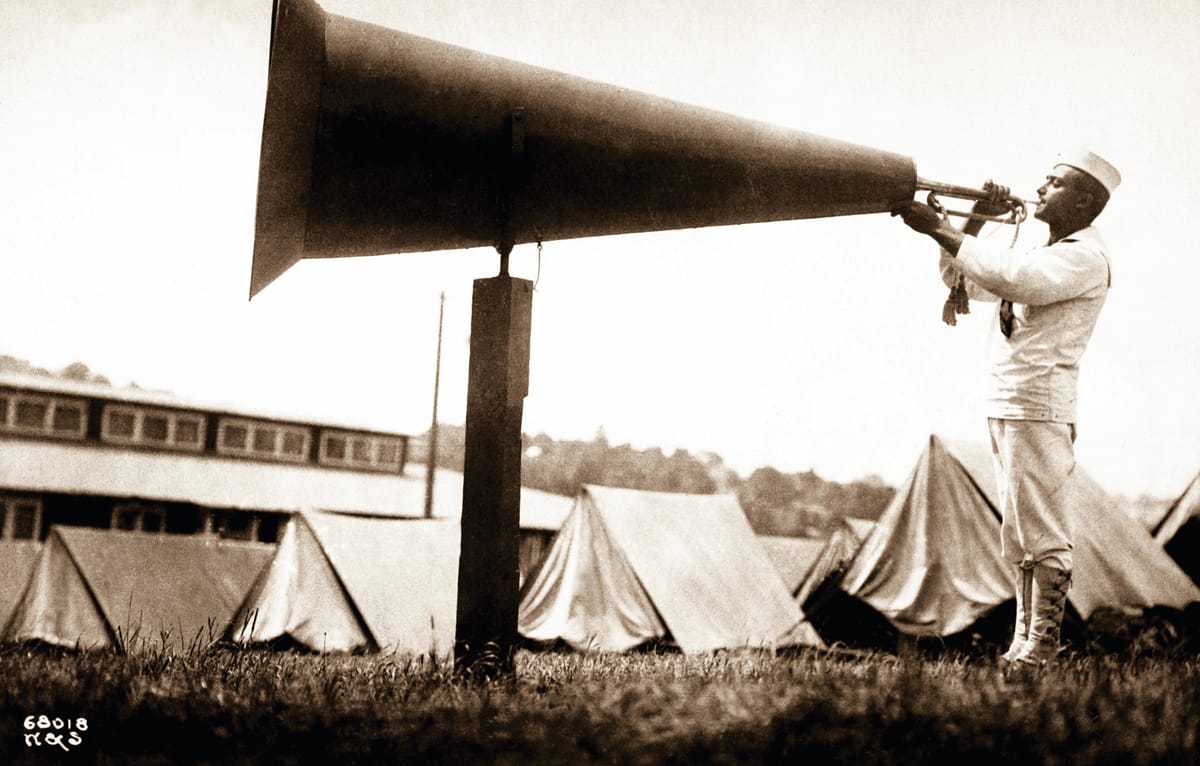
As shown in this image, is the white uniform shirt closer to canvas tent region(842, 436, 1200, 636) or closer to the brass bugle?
the brass bugle

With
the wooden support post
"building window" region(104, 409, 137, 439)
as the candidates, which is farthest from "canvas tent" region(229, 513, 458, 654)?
"building window" region(104, 409, 137, 439)

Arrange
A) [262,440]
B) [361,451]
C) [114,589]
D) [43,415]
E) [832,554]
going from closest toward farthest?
[832,554] < [114,589] < [43,415] < [262,440] < [361,451]

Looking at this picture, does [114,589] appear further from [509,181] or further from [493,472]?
[509,181]

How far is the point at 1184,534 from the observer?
1010 centimetres

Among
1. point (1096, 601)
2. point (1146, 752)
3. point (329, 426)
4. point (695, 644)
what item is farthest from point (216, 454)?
point (1146, 752)

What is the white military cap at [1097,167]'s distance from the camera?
14.2ft

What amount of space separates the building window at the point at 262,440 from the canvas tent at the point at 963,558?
804 inches

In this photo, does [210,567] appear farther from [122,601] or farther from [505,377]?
[505,377]

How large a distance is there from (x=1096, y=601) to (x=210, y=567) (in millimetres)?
9682

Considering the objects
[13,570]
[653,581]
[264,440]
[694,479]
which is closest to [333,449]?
[264,440]

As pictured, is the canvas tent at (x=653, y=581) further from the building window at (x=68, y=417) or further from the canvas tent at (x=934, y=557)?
the building window at (x=68, y=417)

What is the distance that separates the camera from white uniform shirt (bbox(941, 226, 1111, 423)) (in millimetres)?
4164

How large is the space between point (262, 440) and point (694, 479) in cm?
2270

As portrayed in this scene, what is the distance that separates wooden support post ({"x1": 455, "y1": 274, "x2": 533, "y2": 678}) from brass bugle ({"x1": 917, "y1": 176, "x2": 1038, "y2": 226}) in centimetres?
164
